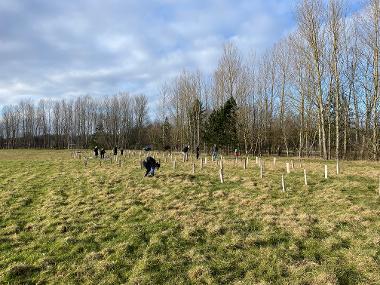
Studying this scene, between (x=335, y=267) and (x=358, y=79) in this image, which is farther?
(x=358, y=79)

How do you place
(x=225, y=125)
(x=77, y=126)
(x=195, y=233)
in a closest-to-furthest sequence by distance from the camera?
1. (x=195, y=233)
2. (x=225, y=125)
3. (x=77, y=126)

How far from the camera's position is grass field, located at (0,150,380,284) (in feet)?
26.6

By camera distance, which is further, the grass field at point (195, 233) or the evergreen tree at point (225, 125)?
the evergreen tree at point (225, 125)

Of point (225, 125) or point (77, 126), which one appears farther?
point (77, 126)

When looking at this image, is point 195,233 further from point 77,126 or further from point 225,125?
point 77,126

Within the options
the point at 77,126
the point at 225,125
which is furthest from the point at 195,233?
the point at 77,126

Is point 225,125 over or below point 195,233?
over

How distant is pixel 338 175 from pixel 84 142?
10647cm

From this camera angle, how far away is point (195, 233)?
35.3 feet

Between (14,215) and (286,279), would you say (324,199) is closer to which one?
Result: (286,279)

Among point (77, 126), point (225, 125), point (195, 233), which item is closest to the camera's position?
point (195, 233)

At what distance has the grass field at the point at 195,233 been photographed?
8.11 metres

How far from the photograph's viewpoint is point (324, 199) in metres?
14.4

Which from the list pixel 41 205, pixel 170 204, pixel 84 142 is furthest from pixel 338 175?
pixel 84 142
